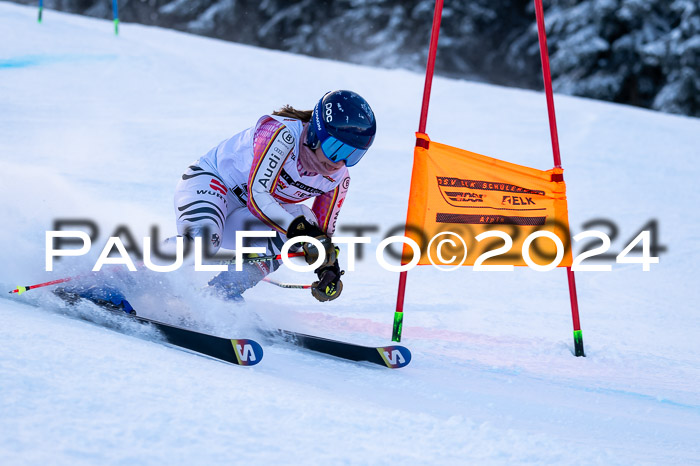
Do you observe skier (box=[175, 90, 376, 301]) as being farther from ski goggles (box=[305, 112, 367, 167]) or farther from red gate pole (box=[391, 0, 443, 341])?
red gate pole (box=[391, 0, 443, 341])

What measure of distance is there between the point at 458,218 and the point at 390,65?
21.6 meters

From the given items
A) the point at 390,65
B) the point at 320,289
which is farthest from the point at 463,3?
the point at 320,289

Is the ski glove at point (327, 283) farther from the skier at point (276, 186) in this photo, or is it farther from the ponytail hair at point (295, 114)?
the ponytail hair at point (295, 114)

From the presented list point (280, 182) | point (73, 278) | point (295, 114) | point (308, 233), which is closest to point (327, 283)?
point (308, 233)

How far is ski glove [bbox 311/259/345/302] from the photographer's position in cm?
338

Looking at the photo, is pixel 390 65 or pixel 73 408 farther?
pixel 390 65

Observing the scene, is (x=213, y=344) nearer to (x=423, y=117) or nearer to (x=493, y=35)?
(x=423, y=117)

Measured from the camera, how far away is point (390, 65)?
24516 millimetres

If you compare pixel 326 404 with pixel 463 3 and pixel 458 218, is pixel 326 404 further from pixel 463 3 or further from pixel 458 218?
pixel 463 3

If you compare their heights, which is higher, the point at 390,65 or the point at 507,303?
the point at 390,65

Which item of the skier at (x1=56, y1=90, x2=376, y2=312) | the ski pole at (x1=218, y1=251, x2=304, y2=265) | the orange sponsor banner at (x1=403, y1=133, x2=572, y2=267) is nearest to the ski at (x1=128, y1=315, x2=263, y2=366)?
the skier at (x1=56, y1=90, x2=376, y2=312)

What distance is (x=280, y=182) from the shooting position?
3.60 meters

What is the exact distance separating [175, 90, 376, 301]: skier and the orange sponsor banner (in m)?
0.43

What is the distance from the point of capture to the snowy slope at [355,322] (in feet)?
6.34
